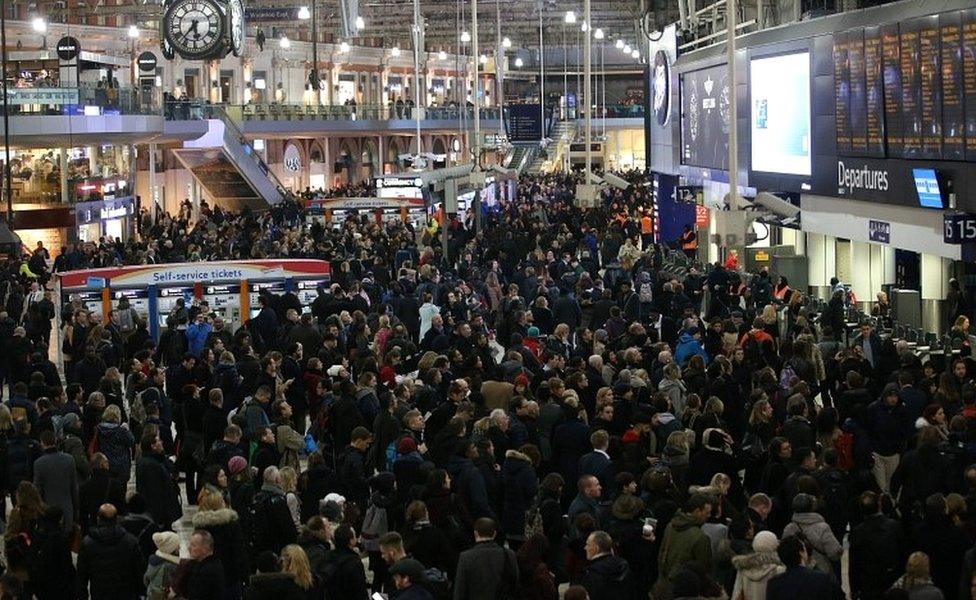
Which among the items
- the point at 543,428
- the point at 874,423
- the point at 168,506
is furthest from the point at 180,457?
the point at 874,423

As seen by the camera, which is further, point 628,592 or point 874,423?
point 874,423

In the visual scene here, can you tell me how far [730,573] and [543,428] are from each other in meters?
4.22

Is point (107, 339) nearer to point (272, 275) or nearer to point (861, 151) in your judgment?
point (272, 275)

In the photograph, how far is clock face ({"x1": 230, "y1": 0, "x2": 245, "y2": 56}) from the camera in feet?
119

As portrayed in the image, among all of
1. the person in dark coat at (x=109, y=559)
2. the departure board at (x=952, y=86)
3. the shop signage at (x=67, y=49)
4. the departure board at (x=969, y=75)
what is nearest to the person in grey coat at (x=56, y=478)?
the person in dark coat at (x=109, y=559)

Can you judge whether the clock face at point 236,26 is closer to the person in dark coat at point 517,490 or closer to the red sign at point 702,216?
the red sign at point 702,216

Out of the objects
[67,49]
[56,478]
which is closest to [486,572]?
[56,478]

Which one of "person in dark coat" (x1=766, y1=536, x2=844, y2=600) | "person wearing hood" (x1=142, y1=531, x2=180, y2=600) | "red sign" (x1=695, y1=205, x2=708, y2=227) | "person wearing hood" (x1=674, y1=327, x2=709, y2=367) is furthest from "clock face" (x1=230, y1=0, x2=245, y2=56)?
"person in dark coat" (x1=766, y1=536, x2=844, y2=600)

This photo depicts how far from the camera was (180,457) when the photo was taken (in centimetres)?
1661

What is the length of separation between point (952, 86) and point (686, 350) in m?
4.49

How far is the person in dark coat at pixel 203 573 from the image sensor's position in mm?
11195

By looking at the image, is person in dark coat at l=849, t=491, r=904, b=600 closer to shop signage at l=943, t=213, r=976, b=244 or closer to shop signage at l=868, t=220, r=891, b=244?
shop signage at l=943, t=213, r=976, b=244

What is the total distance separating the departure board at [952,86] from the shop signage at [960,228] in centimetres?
78

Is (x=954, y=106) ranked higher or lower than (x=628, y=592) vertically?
higher
